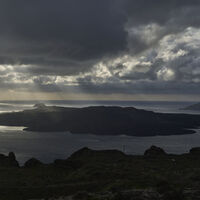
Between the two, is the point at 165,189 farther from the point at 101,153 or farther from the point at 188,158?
the point at 101,153

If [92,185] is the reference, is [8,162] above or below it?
below

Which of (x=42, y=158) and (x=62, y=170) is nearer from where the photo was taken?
(x=62, y=170)

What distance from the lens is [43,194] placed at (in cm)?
3788

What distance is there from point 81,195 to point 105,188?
467cm

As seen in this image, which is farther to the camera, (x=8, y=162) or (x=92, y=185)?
(x=8, y=162)

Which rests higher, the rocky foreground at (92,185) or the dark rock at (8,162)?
the rocky foreground at (92,185)

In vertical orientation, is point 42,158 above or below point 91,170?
below

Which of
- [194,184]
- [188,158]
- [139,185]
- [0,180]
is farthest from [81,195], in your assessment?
[188,158]

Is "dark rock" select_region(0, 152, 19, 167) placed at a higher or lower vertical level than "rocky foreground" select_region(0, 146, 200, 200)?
lower

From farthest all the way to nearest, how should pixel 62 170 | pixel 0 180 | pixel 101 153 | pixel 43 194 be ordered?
1. pixel 101 153
2. pixel 62 170
3. pixel 0 180
4. pixel 43 194

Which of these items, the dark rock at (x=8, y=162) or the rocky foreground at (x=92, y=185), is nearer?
the rocky foreground at (x=92, y=185)

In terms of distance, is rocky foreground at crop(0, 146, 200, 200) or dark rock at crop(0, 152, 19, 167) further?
dark rock at crop(0, 152, 19, 167)

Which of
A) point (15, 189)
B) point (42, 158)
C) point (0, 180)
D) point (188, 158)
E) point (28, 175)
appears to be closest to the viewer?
point (15, 189)

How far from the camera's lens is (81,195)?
35.0 m
